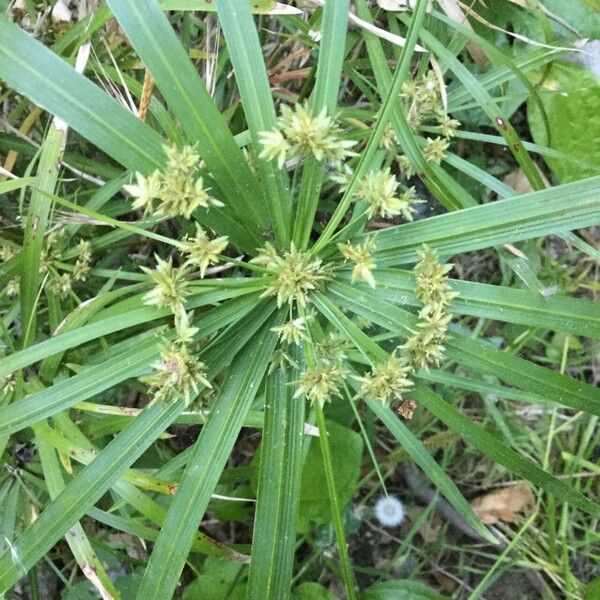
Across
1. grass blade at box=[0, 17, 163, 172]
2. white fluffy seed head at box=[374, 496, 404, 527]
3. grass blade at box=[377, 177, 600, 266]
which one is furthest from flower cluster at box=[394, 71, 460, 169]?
white fluffy seed head at box=[374, 496, 404, 527]

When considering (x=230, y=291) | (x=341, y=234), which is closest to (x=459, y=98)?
(x=341, y=234)

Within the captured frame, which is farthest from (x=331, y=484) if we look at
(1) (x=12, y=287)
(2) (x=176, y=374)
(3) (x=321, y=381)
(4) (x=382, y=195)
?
(1) (x=12, y=287)

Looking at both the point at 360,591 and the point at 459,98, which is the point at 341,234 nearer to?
the point at 459,98

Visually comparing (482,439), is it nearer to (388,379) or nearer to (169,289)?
(388,379)

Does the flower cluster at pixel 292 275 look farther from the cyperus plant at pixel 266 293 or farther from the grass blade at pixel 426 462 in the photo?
the grass blade at pixel 426 462

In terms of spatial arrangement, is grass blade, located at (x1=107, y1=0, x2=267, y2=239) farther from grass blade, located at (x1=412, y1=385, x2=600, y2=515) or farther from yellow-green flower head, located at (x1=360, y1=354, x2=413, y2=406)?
grass blade, located at (x1=412, y1=385, x2=600, y2=515)

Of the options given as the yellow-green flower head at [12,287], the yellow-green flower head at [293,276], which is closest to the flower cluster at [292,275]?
the yellow-green flower head at [293,276]
